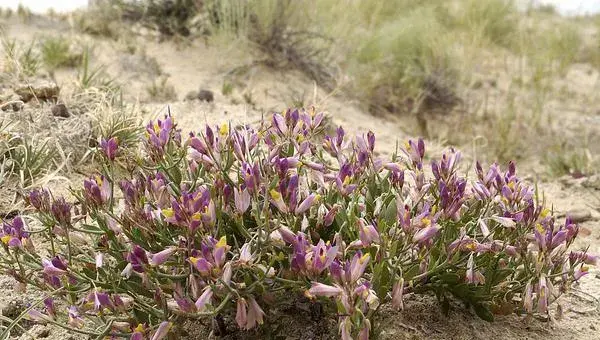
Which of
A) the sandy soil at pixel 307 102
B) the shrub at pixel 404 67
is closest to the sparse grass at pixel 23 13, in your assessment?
the sandy soil at pixel 307 102

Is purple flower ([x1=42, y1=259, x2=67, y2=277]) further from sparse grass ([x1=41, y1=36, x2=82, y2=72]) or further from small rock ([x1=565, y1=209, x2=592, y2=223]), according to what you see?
sparse grass ([x1=41, y1=36, x2=82, y2=72])

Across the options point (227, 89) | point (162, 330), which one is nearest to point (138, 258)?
point (162, 330)

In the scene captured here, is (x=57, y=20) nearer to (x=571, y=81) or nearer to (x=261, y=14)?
(x=261, y=14)

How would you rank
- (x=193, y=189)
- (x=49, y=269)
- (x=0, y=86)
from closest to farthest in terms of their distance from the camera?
(x=49, y=269), (x=193, y=189), (x=0, y=86)

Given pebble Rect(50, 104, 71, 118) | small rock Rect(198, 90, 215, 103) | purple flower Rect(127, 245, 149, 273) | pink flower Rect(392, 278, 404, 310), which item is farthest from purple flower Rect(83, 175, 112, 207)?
small rock Rect(198, 90, 215, 103)

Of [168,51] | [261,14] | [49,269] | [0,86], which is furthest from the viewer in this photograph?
[168,51]

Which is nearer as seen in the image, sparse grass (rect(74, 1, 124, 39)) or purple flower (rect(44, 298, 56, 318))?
purple flower (rect(44, 298, 56, 318))

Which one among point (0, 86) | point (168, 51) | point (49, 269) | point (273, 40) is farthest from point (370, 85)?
point (49, 269)
